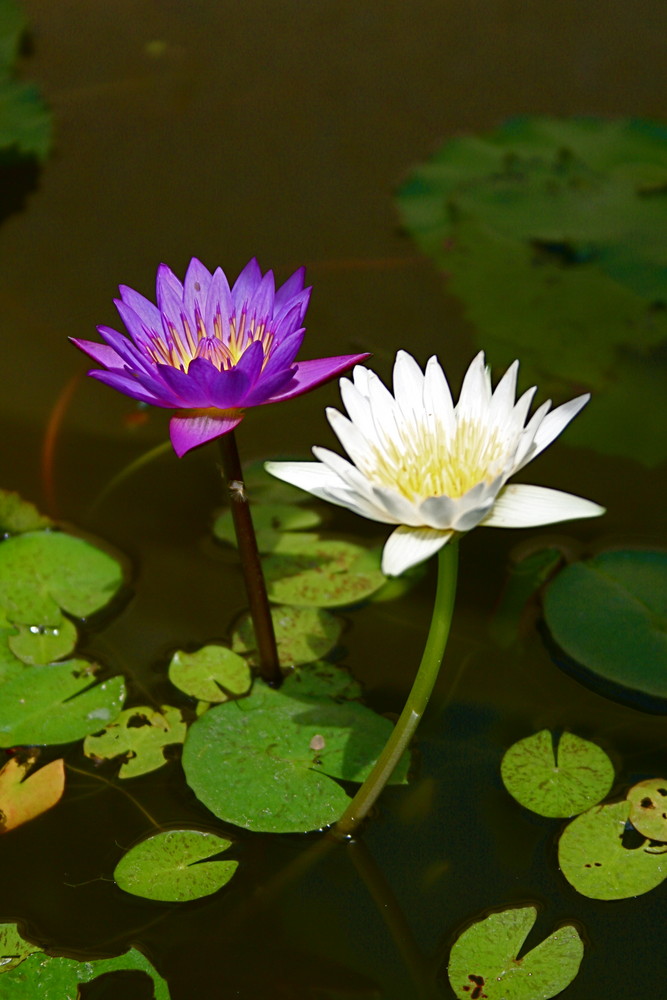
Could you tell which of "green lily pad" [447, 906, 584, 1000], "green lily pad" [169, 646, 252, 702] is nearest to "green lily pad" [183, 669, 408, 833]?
"green lily pad" [169, 646, 252, 702]

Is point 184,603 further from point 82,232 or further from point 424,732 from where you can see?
point 82,232

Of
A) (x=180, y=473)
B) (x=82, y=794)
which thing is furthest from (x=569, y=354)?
(x=82, y=794)

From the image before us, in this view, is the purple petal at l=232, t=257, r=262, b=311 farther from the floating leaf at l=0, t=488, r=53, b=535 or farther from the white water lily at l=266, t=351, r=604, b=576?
the floating leaf at l=0, t=488, r=53, b=535

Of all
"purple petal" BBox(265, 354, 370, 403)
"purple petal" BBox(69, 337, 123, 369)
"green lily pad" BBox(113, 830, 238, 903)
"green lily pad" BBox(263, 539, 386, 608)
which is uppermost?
"purple petal" BBox(69, 337, 123, 369)

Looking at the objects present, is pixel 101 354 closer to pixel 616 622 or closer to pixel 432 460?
pixel 432 460

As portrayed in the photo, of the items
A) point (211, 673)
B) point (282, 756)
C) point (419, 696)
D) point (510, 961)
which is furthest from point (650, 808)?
point (211, 673)

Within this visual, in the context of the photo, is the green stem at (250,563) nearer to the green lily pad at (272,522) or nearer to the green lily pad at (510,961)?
the green lily pad at (272,522)
